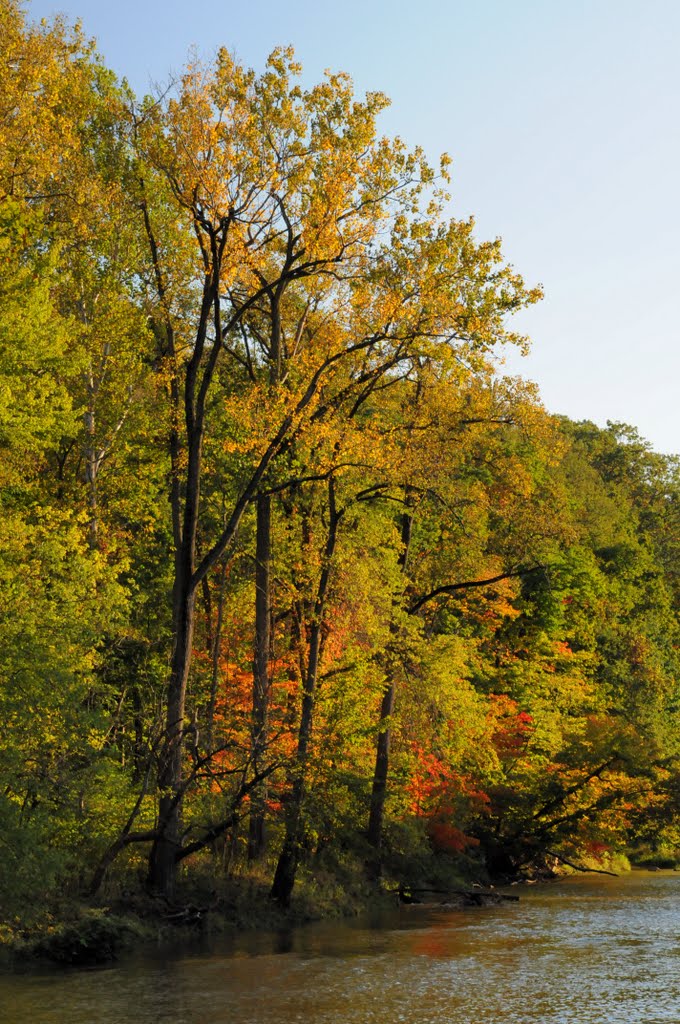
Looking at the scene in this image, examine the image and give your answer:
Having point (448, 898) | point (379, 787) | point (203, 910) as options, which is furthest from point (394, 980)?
point (448, 898)

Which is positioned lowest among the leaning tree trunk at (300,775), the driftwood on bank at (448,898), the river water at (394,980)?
the river water at (394,980)

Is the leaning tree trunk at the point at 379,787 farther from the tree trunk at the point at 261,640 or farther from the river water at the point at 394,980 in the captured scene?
the river water at the point at 394,980

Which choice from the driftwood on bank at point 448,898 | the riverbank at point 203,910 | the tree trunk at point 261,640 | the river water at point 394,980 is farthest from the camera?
the driftwood on bank at point 448,898

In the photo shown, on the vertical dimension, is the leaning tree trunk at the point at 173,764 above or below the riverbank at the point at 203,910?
above

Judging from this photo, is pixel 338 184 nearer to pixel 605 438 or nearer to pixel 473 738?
pixel 473 738

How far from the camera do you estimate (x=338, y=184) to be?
→ 2156cm

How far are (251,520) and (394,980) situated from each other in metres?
16.1

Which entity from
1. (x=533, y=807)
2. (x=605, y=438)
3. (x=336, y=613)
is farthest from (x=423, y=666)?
(x=605, y=438)

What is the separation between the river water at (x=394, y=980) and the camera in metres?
13.6

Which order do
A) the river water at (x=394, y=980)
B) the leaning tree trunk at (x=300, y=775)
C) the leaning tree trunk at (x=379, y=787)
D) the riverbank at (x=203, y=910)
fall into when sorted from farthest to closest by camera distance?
the leaning tree trunk at (x=379, y=787) < the leaning tree trunk at (x=300, y=775) < the riverbank at (x=203, y=910) < the river water at (x=394, y=980)

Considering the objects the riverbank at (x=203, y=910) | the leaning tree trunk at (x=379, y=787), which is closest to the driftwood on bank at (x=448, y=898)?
the riverbank at (x=203, y=910)

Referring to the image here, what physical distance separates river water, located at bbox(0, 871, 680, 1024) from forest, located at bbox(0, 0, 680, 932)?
7.22ft

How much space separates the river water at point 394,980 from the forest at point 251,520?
7.22 feet

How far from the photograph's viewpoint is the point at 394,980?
16.2 meters
